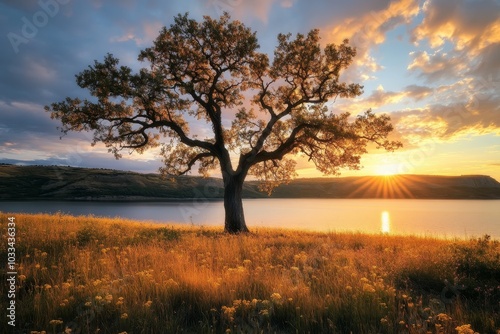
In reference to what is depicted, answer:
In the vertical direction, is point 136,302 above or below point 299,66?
below

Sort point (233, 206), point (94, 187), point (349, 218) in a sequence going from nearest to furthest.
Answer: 1. point (233, 206)
2. point (349, 218)
3. point (94, 187)

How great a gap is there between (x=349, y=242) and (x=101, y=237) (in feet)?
38.0

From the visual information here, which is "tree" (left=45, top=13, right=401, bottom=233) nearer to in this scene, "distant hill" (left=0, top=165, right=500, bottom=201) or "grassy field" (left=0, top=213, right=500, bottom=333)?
"grassy field" (left=0, top=213, right=500, bottom=333)

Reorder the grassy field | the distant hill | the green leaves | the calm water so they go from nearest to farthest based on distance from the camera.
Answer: the grassy field
the green leaves
the calm water
the distant hill

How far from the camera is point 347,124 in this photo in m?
20.1

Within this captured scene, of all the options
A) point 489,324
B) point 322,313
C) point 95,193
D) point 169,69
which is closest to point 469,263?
point 489,324

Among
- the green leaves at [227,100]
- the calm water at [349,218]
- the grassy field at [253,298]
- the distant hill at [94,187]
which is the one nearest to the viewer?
the grassy field at [253,298]

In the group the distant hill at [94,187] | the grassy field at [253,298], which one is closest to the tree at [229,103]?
the grassy field at [253,298]

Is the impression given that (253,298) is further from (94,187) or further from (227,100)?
(94,187)

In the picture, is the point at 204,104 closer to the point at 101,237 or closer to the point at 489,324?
the point at 101,237

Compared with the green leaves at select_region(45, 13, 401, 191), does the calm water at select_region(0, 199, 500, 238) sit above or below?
below

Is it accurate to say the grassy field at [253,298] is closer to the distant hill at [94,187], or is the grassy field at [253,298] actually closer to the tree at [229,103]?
the tree at [229,103]

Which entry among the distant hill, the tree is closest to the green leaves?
the tree

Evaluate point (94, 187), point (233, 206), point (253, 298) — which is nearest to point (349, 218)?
point (233, 206)
